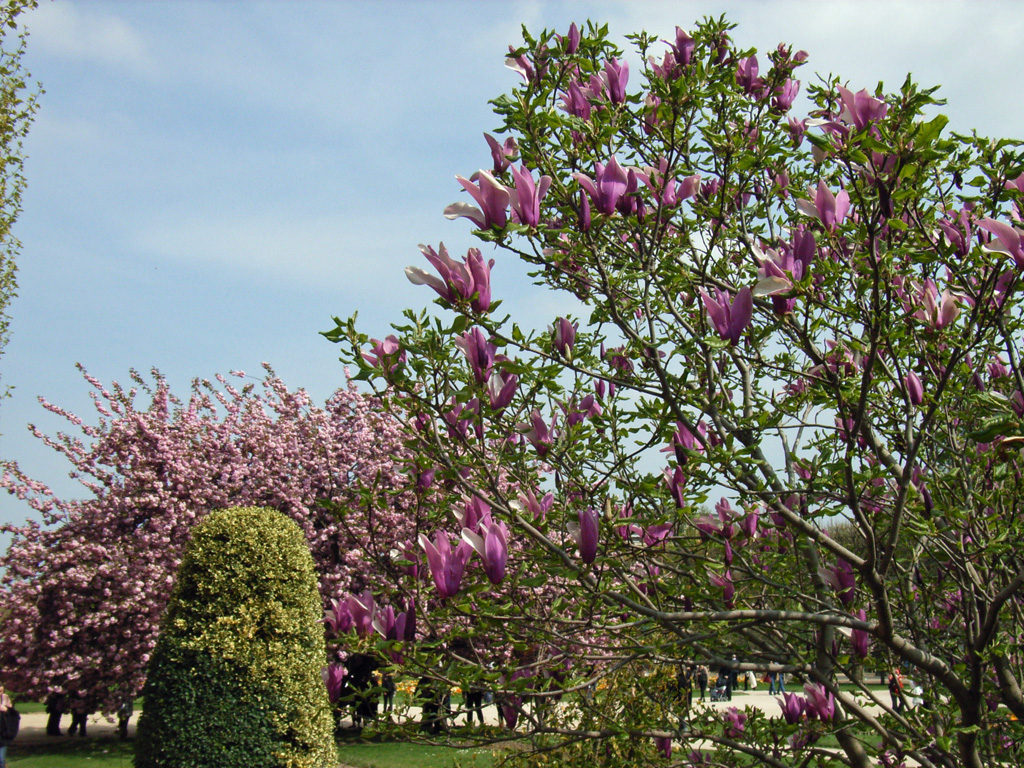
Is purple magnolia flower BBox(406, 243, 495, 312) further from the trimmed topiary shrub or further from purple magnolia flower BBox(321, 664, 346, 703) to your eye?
the trimmed topiary shrub

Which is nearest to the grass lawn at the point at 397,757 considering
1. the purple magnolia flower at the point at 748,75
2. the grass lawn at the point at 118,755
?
the grass lawn at the point at 118,755

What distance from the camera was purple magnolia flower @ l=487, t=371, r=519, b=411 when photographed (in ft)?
7.82

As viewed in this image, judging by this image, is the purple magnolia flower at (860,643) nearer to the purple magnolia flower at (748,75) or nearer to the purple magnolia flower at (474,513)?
the purple magnolia flower at (474,513)

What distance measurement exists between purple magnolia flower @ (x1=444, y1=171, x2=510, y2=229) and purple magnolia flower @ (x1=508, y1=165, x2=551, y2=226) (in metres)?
0.09

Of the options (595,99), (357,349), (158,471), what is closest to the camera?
(357,349)

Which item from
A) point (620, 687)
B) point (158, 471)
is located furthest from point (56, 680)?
point (620, 687)

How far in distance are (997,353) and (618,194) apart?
79.9 inches

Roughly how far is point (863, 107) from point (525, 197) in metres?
0.96

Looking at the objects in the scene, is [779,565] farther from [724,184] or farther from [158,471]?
[158,471]

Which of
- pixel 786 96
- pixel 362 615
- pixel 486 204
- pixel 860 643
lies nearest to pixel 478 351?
pixel 486 204

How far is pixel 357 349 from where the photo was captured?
2324mm

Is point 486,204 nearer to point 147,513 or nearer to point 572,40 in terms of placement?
point 572,40

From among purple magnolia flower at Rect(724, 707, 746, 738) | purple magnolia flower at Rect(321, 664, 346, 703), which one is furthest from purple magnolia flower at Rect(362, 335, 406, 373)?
purple magnolia flower at Rect(724, 707, 746, 738)

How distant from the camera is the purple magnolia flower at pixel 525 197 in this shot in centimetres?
228
